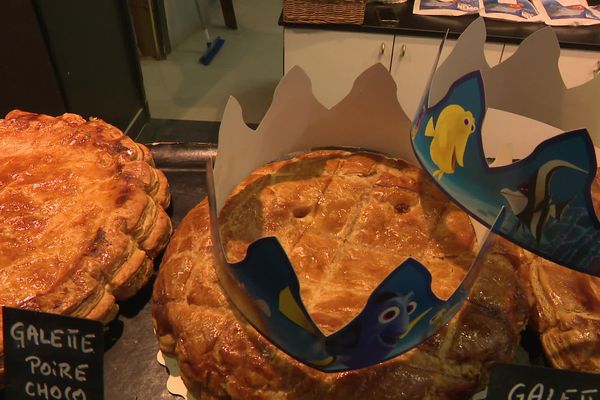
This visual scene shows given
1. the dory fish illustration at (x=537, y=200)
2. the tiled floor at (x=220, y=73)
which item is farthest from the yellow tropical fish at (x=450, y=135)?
the tiled floor at (x=220, y=73)

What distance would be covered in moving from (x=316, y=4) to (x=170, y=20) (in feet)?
6.87

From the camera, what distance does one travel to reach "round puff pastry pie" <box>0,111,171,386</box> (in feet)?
4.09

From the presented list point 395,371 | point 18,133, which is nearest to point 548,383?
point 395,371

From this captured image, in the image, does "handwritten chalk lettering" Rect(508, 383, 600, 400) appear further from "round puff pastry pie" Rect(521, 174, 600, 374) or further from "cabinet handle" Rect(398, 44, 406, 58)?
"cabinet handle" Rect(398, 44, 406, 58)

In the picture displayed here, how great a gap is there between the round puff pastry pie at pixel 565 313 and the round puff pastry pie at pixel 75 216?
980 millimetres

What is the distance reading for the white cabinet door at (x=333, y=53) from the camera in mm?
3275

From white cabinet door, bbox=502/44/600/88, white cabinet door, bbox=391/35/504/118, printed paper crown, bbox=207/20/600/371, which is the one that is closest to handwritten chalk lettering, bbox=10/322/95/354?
printed paper crown, bbox=207/20/600/371

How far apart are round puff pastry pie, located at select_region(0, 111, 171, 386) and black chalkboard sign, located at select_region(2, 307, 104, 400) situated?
0.16m

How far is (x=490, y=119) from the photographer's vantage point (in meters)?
1.55

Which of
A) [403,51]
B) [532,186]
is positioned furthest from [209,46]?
[532,186]

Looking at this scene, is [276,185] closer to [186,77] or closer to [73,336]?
[73,336]

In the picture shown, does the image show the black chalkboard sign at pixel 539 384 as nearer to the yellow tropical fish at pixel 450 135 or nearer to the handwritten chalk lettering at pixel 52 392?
the yellow tropical fish at pixel 450 135

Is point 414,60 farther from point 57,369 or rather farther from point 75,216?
point 57,369

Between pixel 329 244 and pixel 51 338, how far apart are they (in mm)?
648
